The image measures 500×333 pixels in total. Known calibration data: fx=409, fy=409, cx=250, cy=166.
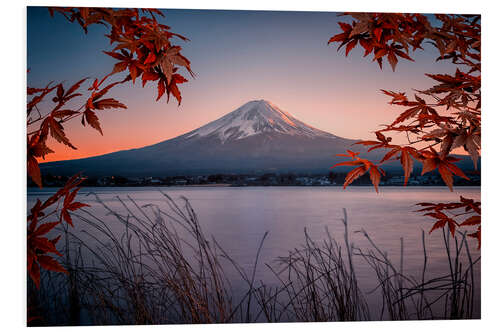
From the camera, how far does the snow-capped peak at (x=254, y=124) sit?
2.77 metres

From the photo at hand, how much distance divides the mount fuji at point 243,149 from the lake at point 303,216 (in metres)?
0.15

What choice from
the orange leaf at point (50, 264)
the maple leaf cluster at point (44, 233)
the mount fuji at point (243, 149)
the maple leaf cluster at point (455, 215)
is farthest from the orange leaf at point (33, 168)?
the maple leaf cluster at point (455, 215)

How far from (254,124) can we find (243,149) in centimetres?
23

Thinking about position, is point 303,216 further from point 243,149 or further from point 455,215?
point 455,215

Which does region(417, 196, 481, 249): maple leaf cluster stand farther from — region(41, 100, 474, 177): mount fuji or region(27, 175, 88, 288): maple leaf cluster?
region(27, 175, 88, 288): maple leaf cluster

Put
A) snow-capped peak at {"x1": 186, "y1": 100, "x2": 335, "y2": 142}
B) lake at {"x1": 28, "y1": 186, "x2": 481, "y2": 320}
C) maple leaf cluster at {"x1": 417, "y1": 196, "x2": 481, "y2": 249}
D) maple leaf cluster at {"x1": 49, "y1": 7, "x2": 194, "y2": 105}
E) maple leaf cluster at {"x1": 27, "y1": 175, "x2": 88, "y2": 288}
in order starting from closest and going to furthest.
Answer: maple leaf cluster at {"x1": 49, "y1": 7, "x2": 194, "y2": 105} < maple leaf cluster at {"x1": 27, "y1": 175, "x2": 88, "y2": 288} < maple leaf cluster at {"x1": 417, "y1": 196, "x2": 481, "y2": 249} < lake at {"x1": 28, "y1": 186, "x2": 481, "y2": 320} < snow-capped peak at {"x1": 186, "y1": 100, "x2": 335, "y2": 142}

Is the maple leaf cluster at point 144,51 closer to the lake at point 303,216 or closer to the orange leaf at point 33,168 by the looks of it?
the orange leaf at point 33,168

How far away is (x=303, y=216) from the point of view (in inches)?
108

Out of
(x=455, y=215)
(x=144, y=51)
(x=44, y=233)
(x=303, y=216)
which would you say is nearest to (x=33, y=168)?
(x=44, y=233)

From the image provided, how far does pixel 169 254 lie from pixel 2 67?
1.40 m

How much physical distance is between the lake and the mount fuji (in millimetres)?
148

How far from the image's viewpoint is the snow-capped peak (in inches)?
109

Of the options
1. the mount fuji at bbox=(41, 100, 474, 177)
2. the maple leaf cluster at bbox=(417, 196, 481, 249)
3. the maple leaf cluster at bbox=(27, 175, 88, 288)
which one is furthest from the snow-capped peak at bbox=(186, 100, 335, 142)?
the maple leaf cluster at bbox=(27, 175, 88, 288)
